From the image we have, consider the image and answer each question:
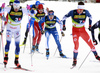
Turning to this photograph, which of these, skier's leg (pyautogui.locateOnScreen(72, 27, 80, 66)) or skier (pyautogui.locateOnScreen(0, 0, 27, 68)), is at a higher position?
skier (pyautogui.locateOnScreen(0, 0, 27, 68))

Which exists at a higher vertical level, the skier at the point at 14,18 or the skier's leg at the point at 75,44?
the skier at the point at 14,18

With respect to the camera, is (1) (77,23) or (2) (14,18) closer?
(2) (14,18)

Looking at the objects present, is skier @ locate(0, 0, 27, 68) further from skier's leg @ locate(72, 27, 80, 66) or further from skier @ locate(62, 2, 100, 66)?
skier's leg @ locate(72, 27, 80, 66)

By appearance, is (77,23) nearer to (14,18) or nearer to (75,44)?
(75,44)

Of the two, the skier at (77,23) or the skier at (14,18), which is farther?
the skier at (77,23)

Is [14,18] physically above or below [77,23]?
above

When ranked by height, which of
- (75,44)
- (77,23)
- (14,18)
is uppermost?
(14,18)

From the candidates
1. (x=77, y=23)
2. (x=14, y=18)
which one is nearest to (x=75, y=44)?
(x=77, y=23)

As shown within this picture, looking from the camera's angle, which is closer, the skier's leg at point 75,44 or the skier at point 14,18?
the skier at point 14,18

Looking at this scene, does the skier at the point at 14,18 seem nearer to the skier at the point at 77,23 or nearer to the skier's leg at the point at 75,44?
the skier at the point at 77,23

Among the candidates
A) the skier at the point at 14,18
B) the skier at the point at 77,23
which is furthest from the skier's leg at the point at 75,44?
the skier at the point at 14,18

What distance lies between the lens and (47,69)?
334 inches

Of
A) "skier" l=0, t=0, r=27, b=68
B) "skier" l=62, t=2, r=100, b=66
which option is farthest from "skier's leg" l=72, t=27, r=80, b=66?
"skier" l=0, t=0, r=27, b=68

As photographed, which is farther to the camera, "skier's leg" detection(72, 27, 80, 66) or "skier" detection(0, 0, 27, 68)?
"skier's leg" detection(72, 27, 80, 66)
